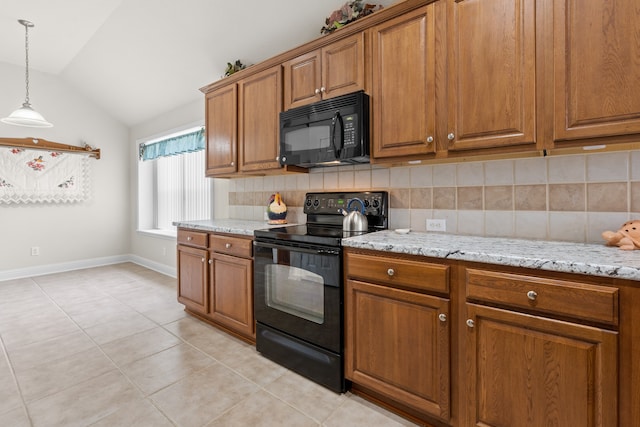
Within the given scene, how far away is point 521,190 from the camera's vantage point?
69.9 inches

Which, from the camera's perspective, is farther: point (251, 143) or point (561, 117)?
point (251, 143)

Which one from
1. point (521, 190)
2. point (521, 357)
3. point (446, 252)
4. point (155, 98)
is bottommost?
point (521, 357)

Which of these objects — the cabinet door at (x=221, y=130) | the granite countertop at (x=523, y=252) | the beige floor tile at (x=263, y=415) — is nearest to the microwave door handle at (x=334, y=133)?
the granite countertop at (x=523, y=252)

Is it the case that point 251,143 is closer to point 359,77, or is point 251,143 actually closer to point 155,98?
point 359,77

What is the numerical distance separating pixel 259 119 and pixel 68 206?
4.18m

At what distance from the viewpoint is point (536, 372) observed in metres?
1.21

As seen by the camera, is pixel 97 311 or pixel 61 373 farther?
pixel 97 311

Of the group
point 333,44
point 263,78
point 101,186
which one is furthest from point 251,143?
point 101,186

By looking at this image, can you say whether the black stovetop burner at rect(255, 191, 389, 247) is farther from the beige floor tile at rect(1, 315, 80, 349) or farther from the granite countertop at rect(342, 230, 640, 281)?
the beige floor tile at rect(1, 315, 80, 349)

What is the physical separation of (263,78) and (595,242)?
2.49 meters

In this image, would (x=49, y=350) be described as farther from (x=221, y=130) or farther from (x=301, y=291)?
(x=221, y=130)

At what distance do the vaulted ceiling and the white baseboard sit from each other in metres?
2.39

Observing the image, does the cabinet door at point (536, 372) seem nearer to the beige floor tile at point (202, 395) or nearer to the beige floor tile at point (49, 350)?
the beige floor tile at point (202, 395)

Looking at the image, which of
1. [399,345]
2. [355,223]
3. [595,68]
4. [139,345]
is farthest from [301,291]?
[595,68]
